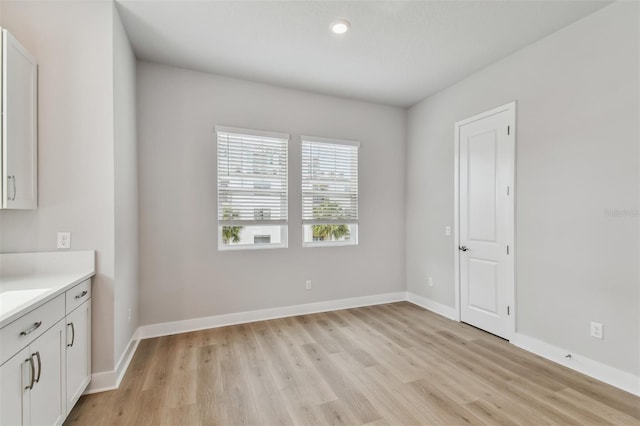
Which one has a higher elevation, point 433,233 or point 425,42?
point 425,42

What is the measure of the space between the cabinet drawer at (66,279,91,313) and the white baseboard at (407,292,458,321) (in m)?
3.86

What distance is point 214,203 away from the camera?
11.5 feet

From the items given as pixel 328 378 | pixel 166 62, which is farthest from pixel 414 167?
pixel 166 62

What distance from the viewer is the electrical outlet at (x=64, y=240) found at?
2.15 m

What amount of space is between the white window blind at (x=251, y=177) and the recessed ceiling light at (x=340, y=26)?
1445 millimetres

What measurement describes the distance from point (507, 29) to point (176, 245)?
399 centimetres

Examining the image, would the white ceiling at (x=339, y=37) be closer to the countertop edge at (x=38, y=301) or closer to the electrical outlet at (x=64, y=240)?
the electrical outlet at (x=64, y=240)

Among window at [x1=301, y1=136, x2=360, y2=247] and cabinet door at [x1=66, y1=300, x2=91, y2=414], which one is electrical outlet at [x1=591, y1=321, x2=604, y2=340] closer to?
window at [x1=301, y1=136, x2=360, y2=247]

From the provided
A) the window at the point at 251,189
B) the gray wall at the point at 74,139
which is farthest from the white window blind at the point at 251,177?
the gray wall at the point at 74,139

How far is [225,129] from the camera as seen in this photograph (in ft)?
11.5

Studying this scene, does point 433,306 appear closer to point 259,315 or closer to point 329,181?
point 329,181

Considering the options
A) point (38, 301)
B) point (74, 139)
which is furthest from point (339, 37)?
point (38, 301)

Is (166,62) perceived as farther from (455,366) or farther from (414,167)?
(455,366)

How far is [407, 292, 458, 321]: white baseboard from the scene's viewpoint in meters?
3.82
